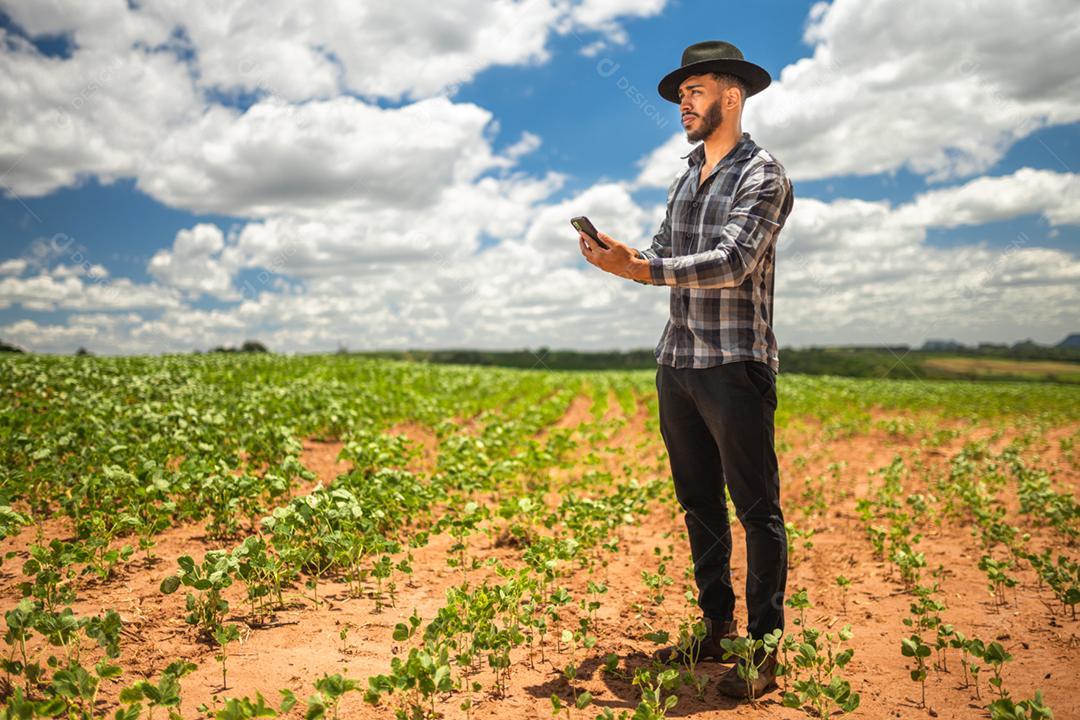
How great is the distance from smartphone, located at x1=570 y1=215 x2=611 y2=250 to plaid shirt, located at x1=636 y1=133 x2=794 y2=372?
26 centimetres

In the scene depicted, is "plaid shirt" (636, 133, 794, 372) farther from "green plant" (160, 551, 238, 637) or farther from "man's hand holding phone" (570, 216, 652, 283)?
"green plant" (160, 551, 238, 637)

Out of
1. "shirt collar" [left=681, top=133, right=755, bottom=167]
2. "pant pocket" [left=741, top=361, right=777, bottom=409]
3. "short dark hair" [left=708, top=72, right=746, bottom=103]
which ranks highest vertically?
"short dark hair" [left=708, top=72, right=746, bottom=103]

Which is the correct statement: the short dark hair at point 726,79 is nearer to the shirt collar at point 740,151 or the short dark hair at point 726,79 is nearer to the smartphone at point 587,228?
the shirt collar at point 740,151

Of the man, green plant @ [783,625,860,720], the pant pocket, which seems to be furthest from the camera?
the pant pocket

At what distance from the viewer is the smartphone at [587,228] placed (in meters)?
2.95

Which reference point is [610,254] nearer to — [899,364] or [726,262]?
[726,262]

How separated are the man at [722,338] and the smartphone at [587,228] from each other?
4cm

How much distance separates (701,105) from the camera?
3.32m

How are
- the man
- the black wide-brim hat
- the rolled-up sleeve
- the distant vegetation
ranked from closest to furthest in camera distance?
1. the rolled-up sleeve
2. the man
3. the black wide-brim hat
4. the distant vegetation

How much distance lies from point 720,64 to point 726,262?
112 centimetres

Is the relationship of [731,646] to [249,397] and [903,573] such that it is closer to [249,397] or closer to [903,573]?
[903,573]

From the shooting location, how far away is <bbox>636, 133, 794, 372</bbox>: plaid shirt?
115 inches

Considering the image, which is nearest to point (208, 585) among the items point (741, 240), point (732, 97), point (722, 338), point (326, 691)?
point (326, 691)

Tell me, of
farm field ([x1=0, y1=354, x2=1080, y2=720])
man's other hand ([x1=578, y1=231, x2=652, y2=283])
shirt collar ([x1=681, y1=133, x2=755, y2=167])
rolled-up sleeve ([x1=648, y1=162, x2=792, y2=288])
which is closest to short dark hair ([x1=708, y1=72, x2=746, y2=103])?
shirt collar ([x1=681, y1=133, x2=755, y2=167])
